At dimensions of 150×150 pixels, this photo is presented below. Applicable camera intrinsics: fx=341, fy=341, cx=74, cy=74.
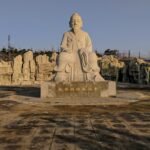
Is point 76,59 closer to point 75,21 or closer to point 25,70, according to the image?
point 75,21

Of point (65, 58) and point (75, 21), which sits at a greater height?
point (75, 21)

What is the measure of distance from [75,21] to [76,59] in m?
1.30

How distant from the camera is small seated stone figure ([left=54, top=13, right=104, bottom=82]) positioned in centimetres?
1100

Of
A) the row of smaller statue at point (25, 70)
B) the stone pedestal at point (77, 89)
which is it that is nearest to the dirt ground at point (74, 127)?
the stone pedestal at point (77, 89)

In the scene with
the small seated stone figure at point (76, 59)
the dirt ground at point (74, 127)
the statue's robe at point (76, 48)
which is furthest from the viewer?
the statue's robe at point (76, 48)

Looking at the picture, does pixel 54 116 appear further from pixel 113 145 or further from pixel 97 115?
pixel 113 145

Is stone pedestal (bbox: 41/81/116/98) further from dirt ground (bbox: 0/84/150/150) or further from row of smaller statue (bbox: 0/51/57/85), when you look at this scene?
row of smaller statue (bbox: 0/51/57/85)

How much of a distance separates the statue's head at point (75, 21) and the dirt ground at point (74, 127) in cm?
376

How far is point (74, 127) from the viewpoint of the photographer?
218 inches

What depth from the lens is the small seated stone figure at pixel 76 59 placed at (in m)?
11.0

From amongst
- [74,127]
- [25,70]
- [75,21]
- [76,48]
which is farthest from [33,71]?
[74,127]

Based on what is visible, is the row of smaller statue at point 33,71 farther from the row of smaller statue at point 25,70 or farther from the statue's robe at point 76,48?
the statue's robe at point 76,48

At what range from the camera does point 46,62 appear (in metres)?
19.9

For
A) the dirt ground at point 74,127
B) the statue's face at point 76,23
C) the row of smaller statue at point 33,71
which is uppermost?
the statue's face at point 76,23
